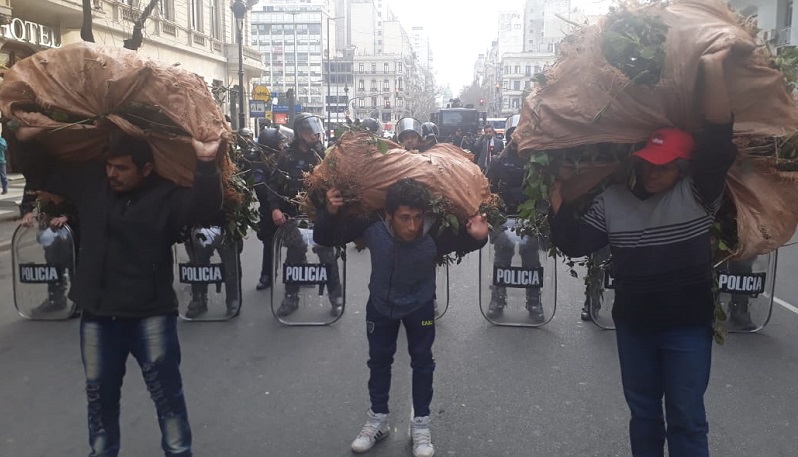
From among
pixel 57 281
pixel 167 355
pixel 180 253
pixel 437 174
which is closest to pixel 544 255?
pixel 437 174

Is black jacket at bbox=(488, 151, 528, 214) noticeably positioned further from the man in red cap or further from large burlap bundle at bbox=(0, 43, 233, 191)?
large burlap bundle at bbox=(0, 43, 233, 191)

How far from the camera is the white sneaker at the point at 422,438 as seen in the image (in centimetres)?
375

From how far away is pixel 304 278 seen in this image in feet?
21.0

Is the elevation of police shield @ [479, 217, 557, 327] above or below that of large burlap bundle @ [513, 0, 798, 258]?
below

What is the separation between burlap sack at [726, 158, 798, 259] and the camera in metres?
2.81

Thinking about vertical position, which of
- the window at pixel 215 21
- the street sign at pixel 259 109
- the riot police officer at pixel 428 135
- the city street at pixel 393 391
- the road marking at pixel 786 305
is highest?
the window at pixel 215 21

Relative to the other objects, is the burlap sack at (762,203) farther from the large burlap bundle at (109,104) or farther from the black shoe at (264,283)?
the black shoe at (264,283)

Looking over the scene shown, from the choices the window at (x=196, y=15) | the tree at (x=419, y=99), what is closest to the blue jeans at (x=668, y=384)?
the window at (x=196, y=15)

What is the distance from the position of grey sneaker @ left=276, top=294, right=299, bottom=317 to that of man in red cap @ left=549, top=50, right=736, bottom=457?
4.15 metres

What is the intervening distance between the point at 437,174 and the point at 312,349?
8.50 ft

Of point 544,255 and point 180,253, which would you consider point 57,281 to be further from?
point 544,255

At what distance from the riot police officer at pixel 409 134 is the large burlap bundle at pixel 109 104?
3932 mm

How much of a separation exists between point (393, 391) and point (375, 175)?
1.85 meters

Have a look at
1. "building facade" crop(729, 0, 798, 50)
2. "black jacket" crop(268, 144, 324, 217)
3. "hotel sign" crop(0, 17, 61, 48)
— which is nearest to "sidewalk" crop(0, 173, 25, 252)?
"hotel sign" crop(0, 17, 61, 48)
